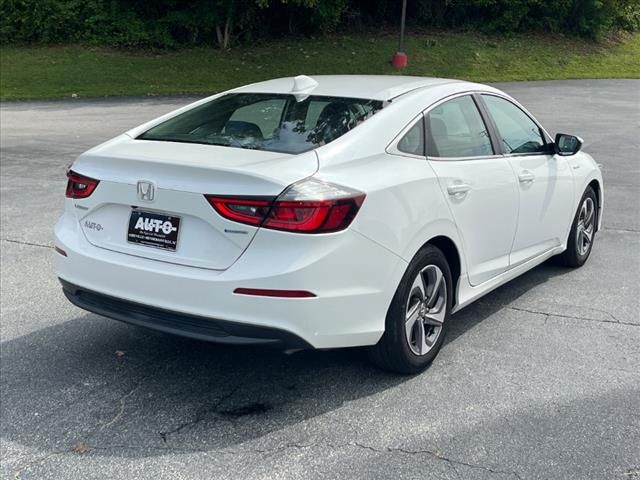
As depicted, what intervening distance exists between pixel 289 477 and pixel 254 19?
108 feet

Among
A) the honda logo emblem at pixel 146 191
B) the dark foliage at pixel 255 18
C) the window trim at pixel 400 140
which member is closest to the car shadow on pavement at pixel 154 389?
the honda logo emblem at pixel 146 191

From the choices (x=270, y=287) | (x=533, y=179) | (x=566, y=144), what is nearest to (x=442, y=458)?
(x=270, y=287)

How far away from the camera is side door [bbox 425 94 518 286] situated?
422 cm

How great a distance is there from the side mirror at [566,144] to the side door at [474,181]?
894mm

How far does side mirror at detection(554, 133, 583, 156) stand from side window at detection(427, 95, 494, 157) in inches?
38.5

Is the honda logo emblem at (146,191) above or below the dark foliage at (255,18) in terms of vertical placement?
above

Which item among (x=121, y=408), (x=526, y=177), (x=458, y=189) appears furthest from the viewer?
(x=526, y=177)

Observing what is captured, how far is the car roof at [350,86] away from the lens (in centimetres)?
436

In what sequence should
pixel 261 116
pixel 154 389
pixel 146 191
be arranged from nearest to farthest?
1. pixel 146 191
2. pixel 154 389
3. pixel 261 116

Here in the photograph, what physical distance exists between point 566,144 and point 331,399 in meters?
2.93

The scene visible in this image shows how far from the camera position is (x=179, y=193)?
137 inches

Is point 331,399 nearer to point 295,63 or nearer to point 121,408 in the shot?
point 121,408

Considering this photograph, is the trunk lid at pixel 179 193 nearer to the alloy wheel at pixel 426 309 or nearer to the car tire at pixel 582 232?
the alloy wheel at pixel 426 309

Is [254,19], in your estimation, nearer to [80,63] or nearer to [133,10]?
[133,10]
